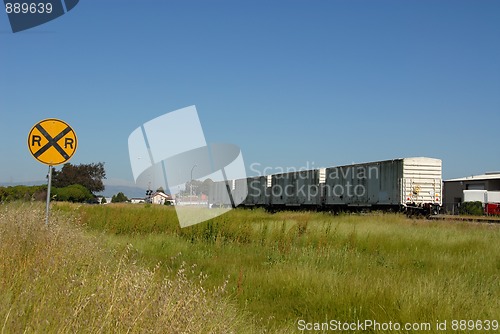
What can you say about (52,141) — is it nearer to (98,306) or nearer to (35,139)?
(35,139)

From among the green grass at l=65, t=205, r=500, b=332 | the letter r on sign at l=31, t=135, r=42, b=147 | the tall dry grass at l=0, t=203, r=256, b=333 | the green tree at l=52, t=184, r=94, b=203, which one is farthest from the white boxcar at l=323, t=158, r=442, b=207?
the green tree at l=52, t=184, r=94, b=203

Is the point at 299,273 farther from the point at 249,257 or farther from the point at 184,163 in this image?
the point at 184,163

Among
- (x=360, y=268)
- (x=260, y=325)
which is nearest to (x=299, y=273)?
(x=360, y=268)

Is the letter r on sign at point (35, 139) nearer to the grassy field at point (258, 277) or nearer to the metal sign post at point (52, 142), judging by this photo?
the metal sign post at point (52, 142)

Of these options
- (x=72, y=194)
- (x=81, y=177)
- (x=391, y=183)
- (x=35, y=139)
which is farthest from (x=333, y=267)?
(x=81, y=177)

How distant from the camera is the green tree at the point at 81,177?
274 ft

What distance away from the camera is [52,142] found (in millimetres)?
12898

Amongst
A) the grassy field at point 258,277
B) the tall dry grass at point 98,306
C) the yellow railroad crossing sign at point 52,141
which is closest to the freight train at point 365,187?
the grassy field at point 258,277

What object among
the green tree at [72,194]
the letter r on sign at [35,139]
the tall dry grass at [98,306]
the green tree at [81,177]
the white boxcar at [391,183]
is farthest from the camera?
the green tree at [81,177]

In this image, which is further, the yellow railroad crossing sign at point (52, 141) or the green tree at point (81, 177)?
the green tree at point (81, 177)

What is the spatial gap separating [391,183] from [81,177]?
6630 centimetres

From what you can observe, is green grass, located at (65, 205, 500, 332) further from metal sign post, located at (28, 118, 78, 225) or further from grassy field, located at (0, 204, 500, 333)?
metal sign post, located at (28, 118, 78, 225)

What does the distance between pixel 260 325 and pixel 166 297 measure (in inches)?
99.8

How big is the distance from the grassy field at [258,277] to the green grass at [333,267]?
26 mm
